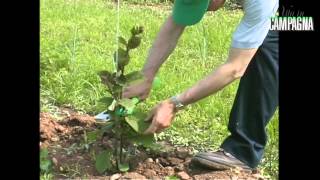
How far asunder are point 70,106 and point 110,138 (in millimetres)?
597

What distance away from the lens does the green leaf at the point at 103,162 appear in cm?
238

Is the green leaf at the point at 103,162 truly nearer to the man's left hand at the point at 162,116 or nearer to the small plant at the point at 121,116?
the small plant at the point at 121,116

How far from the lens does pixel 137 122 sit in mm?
2359

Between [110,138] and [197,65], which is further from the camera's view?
[197,65]

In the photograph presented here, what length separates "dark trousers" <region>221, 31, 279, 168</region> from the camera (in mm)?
2527

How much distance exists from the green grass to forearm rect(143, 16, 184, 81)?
406 millimetres

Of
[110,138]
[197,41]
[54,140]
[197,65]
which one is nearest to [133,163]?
[110,138]

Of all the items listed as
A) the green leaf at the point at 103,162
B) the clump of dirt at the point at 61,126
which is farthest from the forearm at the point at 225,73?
the clump of dirt at the point at 61,126

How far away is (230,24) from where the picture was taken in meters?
4.09

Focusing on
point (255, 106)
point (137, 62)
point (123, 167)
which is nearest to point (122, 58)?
point (123, 167)

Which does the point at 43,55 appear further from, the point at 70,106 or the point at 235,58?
the point at 235,58

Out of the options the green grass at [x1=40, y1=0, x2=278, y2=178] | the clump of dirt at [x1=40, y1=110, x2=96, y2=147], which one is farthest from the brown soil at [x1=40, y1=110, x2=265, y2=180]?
the green grass at [x1=40, y1=0, x2=278, y2=178]

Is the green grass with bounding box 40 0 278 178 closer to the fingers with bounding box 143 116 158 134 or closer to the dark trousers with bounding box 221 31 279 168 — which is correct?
the dark trousers with bounding box 221 31 279 168

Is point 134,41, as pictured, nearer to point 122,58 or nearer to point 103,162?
point 122,58
